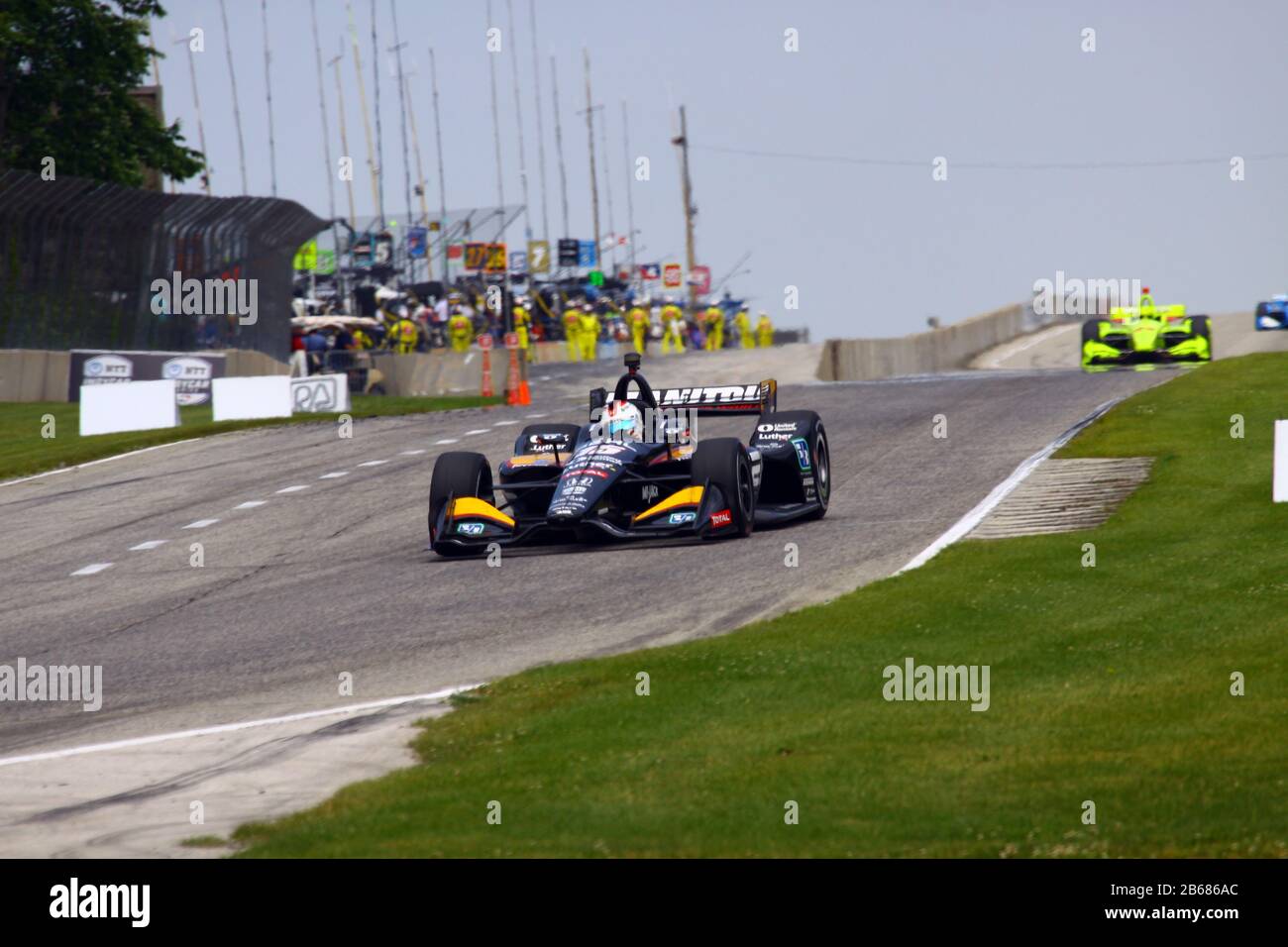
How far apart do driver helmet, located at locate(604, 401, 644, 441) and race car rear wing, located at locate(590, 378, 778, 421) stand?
91 centimetres

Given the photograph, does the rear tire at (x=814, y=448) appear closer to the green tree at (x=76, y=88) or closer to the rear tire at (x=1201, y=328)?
the rear tire at (x=1201, y=328)

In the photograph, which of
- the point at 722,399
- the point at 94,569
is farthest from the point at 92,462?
the point at 722,399

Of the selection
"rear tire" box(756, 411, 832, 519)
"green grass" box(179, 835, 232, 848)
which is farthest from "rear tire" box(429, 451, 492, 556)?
"green grass" box(179, 835, 232, 848)

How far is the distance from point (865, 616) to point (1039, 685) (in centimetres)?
222

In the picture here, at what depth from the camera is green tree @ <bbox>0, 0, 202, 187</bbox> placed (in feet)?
145

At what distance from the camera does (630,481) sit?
16.0m

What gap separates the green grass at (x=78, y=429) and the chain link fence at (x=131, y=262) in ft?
8.17

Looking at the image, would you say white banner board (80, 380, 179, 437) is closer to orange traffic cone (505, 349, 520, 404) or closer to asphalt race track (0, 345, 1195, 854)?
asphalt race track (0, 345, 1195, 854)

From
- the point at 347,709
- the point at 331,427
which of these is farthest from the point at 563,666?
the point at 331,427

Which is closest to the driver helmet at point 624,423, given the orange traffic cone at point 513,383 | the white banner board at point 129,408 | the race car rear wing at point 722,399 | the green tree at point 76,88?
the race car rear wing at point 722,399

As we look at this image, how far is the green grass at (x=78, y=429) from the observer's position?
2631 cm

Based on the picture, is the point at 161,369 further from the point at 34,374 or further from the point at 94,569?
the point at 94,569

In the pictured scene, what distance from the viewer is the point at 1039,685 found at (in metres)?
9.58

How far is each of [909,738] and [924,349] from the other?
125ft
